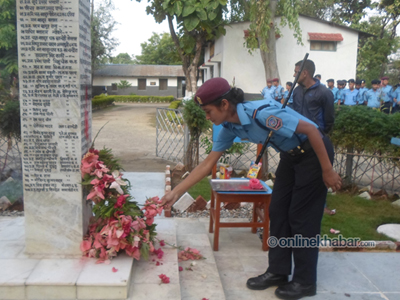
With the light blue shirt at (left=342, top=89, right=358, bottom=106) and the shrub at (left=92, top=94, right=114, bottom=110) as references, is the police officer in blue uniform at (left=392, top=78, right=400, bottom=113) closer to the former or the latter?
the light blue shirt at (left=342, top=89, right=358, bottom=106)

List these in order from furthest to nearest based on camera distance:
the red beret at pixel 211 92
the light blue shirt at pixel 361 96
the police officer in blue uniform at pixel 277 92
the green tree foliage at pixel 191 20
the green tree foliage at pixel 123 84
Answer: the green tree foliage at pixel 123 84 → the green tree foliage at pixel 191 20 → the police officer in blue uniform at pixel 277 92 → the light blue shirt at pixel 361 96 → the red beret at pixel 211 92

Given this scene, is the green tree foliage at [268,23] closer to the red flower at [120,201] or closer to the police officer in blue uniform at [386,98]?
the police officer in blue uniform at [386,98]

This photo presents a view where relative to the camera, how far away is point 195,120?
21.3 feet

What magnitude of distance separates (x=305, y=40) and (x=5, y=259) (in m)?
17.4

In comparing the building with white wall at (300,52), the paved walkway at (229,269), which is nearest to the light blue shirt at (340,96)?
the building with white wall at (300,52)

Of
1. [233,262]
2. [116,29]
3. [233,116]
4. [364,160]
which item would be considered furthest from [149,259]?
[116,29]

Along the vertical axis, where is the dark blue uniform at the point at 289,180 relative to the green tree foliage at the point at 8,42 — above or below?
below

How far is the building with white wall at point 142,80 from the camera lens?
41.5 meters

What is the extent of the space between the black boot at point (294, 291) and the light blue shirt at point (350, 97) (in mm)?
10495

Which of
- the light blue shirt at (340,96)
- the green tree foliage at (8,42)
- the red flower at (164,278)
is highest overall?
the green tree foliage at (8,42)

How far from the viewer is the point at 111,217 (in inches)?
120

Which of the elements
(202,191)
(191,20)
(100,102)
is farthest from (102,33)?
(202,191)

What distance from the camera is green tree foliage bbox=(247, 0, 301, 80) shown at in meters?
14.4

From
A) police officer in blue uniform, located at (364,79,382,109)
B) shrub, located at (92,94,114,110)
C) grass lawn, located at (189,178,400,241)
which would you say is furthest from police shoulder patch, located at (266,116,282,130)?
shrub, located at (92,94,114,110)
